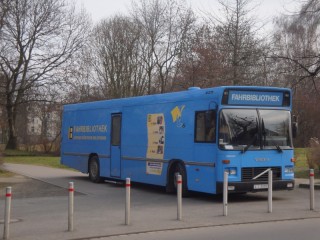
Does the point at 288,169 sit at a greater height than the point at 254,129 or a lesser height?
lesser

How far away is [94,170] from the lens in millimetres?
19594

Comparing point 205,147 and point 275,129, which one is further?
point 275,129

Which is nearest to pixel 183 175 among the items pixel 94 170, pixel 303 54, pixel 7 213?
pixel 94 170

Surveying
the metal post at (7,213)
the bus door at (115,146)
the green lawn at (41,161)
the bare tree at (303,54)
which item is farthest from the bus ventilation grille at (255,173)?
the green lawn at (41,161)

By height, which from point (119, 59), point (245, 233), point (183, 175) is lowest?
point (245, 233)

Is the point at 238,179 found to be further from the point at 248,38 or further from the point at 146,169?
the point at 248,38

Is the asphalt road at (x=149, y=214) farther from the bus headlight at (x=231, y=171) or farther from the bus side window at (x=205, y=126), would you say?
the bus side window at (x=205, y=126)

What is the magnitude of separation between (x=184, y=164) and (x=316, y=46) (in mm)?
19057

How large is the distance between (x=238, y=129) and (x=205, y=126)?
34.9 inches

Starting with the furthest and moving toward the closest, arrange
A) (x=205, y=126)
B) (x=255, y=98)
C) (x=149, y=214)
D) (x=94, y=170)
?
1. (x=94, y=170)
2. (x=255, y=98)
3. (x=205, y=126)
4. (x=149, y=214)

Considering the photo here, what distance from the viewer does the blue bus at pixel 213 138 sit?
1330 centimetres

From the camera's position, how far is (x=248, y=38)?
1213 inches

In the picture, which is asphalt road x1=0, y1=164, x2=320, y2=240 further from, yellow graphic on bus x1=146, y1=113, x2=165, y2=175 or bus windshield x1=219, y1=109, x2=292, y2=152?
bus windshield x1=219, y1=109, x2=292, y2=152

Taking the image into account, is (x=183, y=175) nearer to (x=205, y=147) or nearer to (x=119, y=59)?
(x=205, y=147)
